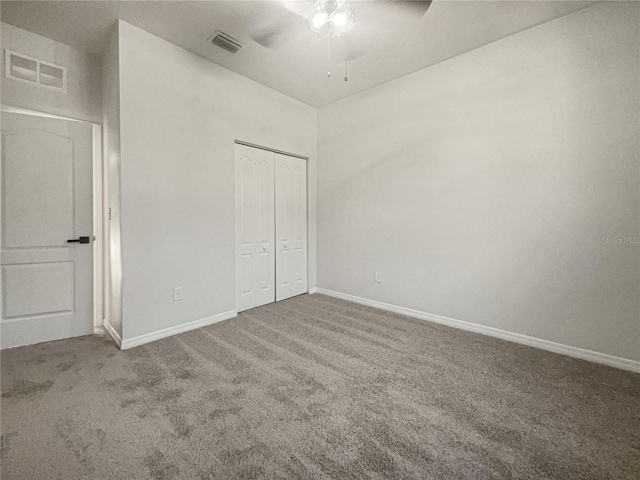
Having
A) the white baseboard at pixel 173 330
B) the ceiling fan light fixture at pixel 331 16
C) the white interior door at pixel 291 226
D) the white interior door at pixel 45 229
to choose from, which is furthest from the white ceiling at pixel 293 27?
Answer: the white baseboard at pixel 173 330

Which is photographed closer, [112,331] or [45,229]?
[45,229]

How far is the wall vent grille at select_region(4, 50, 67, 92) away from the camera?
233cm

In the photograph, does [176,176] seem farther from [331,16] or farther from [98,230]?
[331,16]

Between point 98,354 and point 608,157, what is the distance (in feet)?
14.6

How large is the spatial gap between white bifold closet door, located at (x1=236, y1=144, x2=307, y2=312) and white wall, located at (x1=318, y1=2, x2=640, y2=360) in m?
0.95

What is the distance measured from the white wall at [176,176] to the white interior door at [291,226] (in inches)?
26.4

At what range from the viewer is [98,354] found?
2.29 m

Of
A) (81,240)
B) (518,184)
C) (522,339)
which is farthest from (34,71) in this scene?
(522,339)

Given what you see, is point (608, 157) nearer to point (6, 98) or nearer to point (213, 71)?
point (213, 71)

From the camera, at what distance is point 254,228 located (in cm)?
346

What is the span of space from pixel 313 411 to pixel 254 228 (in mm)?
2333

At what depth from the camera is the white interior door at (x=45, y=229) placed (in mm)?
2375

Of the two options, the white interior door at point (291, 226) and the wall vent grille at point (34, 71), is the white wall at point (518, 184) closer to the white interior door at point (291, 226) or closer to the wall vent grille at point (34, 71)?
the white interior door at point (291, 226)

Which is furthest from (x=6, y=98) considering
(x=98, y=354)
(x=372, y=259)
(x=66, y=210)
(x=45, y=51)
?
(x=372, y=259)
